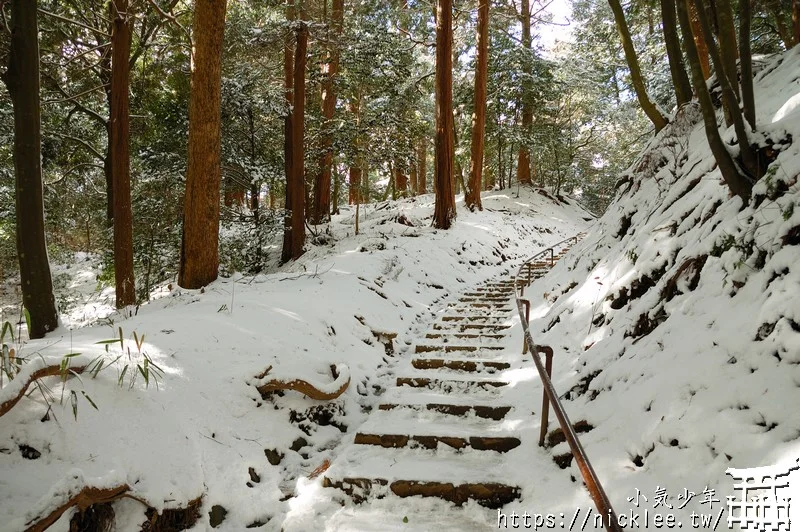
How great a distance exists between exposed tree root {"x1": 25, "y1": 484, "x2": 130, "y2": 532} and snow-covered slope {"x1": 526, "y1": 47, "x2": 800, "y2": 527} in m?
2.57

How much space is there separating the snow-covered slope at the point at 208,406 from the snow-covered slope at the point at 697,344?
80.8 inches

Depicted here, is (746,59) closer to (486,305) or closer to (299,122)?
(486,305)

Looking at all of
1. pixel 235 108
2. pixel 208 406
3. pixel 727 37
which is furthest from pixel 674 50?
pixel 235 108

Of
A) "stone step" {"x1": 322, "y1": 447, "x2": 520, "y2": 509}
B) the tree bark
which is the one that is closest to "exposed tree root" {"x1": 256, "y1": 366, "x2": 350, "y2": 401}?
"stone step" {"x1": 322, "y1": 447, "x2": 520, "y2": 509}

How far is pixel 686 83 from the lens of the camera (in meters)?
6.05

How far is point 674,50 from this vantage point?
210 inches

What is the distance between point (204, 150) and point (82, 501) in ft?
18.5

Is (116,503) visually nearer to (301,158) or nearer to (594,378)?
(594,378)

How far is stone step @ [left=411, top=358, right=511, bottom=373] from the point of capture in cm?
520

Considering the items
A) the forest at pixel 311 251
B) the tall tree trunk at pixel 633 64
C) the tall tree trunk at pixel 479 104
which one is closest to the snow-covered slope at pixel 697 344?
the forest at pixel 311 251

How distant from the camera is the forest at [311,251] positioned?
295 cm

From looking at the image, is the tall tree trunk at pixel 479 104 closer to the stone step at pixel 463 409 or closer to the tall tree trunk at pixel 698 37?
the tall tree trunk at pixel 698 37

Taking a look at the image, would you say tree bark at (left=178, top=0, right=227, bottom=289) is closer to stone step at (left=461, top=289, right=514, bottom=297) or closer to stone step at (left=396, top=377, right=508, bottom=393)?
stone step at (left=396, top=377, right=508, bottom=393)

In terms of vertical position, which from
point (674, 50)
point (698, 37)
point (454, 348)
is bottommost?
point (454, 348)
